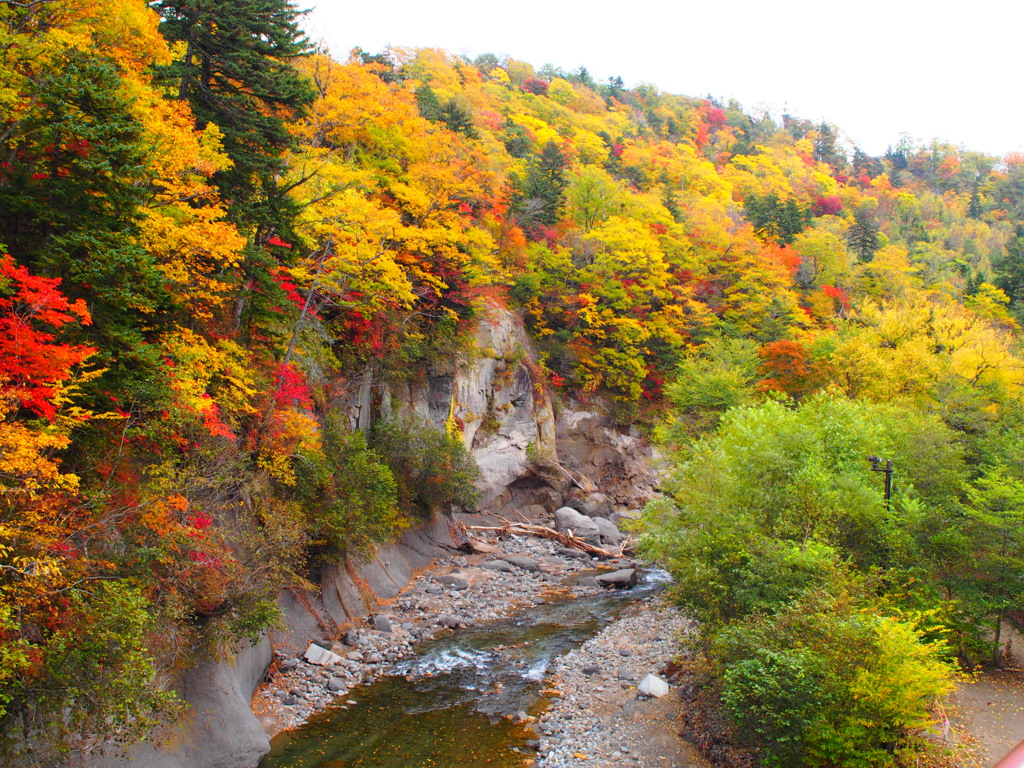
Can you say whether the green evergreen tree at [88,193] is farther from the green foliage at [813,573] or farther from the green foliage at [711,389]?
the green foliage at [711,389]

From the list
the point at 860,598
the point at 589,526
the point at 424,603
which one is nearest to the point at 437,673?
the point at 424,603

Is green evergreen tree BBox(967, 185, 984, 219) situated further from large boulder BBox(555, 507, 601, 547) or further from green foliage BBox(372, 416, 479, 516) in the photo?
green foliage BBox(372, 416, 479, 516)

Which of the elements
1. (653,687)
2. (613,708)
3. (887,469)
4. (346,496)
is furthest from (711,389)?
(613,708)

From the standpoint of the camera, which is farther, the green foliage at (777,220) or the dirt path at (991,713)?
the green foliage at (777,220)

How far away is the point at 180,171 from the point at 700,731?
16.3 m

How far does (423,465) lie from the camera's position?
25.5 m

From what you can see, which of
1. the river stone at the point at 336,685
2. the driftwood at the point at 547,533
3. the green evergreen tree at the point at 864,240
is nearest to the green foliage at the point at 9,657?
the river stone at the point at 336,685

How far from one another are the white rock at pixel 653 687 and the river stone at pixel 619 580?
9842 mm

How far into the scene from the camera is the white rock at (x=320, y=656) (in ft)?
51.3

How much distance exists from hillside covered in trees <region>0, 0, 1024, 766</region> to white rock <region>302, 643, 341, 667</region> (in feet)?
7.89

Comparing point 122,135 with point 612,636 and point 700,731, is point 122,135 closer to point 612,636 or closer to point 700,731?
point 700,731

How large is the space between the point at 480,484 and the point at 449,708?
60.2 ft

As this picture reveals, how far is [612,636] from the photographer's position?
18828 millimetres

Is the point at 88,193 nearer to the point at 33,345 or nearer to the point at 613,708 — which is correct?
the point at 33,345
